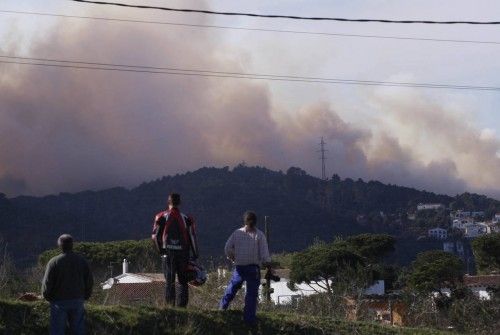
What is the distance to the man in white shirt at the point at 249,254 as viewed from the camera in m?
16.7

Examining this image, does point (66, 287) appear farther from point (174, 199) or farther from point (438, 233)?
point (438, 233)

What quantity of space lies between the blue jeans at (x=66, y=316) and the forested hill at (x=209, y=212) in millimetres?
110067

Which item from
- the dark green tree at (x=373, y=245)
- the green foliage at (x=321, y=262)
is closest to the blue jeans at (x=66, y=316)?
the green foliage at (x=321, y=262)

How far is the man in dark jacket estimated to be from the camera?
553 inches

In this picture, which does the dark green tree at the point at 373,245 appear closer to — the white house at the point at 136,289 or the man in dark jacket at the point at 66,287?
the white house at the point at 136,289

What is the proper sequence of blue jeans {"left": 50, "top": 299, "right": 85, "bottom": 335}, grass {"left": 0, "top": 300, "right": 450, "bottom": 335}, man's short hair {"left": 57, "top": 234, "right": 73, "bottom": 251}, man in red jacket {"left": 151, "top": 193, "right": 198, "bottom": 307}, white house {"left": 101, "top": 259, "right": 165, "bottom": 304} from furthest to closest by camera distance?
white house {"left": 101, "top": 259, "right": 165, "bottom": 304} < man in red jacket {"left": 151, "top": 193, "right": 198, "bottom": 307} < grass {"left": 0, "top": 300, "right": 450, "bottom": 335} < blue jeans {"left": 50, "top": 299, "right": 85, "bottom": 335} < man's short hair {"left": 57, "top": 234, "right": 73, "bottom": 251}

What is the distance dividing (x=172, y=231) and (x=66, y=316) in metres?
2.97

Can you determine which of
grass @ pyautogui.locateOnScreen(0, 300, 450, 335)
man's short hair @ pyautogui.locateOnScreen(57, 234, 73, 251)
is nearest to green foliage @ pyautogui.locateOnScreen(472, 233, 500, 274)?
grass @ pyautogui.locateOnScreen(0, 300, 450, 335)

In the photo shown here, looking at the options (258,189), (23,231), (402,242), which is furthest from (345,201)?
(23,231)

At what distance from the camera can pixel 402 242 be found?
159125mm

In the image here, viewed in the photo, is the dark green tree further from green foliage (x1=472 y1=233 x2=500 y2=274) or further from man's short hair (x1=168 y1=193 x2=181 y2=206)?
man's short hair (x1=168 y1=193 x2=181 y2=206)

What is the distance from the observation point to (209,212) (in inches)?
6560

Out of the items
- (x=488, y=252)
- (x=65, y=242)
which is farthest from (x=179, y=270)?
(x=488, y=252)

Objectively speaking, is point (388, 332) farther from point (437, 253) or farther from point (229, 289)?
point (437, 253)
